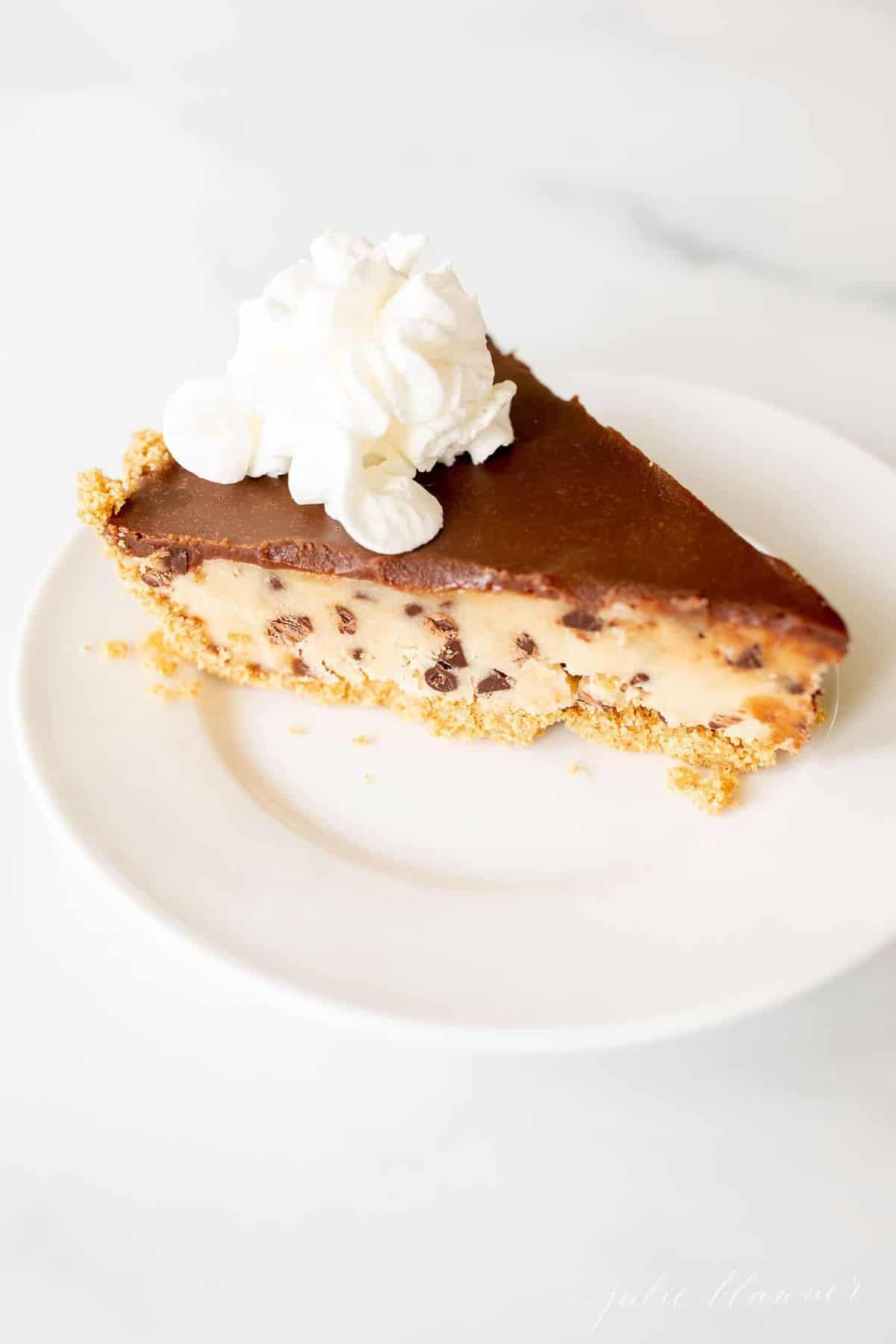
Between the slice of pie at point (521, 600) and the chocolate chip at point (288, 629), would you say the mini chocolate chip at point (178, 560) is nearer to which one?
the slice of pie at point (521, 600)

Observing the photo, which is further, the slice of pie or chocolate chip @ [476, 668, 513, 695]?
chocolate chip @ [476, 668, 513, 695]

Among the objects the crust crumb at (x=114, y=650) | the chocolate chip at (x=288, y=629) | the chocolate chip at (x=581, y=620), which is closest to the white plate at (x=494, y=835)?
the crust crumb at (x=114, y=650)

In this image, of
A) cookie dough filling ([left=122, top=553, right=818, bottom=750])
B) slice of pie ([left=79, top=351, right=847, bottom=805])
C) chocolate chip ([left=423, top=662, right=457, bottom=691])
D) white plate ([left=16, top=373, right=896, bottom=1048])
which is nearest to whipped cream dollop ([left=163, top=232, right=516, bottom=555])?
slice of pie ([left=79, top=351, right=847, bottom=805])

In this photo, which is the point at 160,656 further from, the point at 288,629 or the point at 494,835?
the point at 494,835

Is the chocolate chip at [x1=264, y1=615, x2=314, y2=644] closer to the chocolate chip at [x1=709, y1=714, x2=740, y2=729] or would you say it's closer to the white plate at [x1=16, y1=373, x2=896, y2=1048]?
the white plate at [x1=16, y1=373, x2=896, y2=1048]

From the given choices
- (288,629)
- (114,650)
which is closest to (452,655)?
(288,629)
